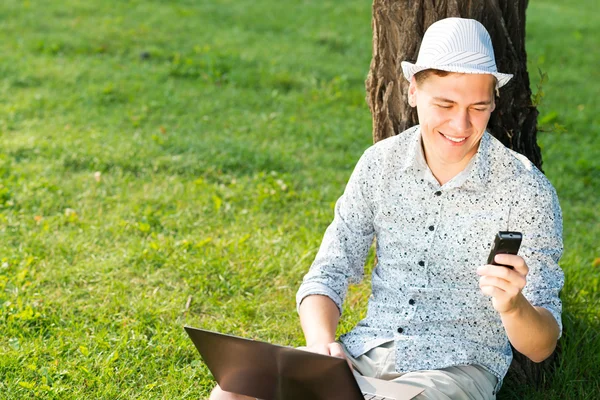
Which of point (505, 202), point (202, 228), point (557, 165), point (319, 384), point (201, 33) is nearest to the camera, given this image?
point (319, 384)

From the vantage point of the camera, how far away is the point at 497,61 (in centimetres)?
347

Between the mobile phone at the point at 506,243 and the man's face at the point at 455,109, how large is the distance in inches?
19.6

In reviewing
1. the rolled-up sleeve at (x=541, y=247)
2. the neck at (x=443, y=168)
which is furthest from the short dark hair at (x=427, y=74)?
the rolled-up sleeve at (x=541, y=247)

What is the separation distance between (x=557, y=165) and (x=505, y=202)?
13.0ft

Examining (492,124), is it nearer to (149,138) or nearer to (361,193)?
(361,193)

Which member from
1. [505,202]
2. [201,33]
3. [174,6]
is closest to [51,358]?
[505,202]

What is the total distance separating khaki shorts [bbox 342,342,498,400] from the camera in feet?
8.84

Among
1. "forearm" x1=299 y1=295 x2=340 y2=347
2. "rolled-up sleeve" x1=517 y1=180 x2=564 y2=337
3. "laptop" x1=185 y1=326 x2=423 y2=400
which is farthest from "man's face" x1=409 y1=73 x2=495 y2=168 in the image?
"laptop" x1=185 y1=326 x2=423 y2=400

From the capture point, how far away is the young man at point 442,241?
8.77ft

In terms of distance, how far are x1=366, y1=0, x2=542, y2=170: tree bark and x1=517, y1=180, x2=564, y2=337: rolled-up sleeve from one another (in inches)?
35.1

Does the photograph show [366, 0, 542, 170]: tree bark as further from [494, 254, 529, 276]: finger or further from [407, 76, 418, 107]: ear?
[494, 254, 529, 276]: finger

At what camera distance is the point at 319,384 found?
2451mm

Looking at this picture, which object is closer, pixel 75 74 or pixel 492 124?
pixel 492 124

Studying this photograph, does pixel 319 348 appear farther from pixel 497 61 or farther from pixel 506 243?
pixel 497 61
